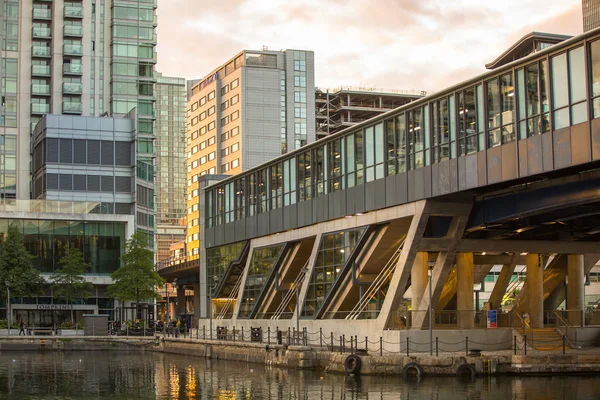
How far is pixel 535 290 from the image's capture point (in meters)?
52.8

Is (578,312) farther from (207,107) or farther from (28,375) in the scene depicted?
(207,107)

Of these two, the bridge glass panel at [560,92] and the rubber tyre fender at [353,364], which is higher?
the bridge glass panel at [560,92]

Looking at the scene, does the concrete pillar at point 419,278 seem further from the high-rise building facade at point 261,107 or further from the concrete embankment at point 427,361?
the high-rise building facade at point 261,107

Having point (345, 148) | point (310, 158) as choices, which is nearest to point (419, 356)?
point (345, 148)

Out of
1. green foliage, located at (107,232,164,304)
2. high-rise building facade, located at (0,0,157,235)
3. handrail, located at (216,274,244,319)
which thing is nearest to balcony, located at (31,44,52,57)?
high-rise building facade, located at (0,0,157,235)

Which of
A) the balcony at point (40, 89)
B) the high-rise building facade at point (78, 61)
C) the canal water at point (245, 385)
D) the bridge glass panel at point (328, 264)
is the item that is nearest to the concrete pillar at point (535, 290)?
the bridge glass panel at point (328, 264)

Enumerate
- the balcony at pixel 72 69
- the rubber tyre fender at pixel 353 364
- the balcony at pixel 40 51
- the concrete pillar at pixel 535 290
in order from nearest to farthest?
the rubber tyre fender at pixel 353 364, the concrete pillar at pixel 535 290, the balcony at pixel 72 69, the balcony at pixel 40 51

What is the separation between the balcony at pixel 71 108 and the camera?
122500 millimetres

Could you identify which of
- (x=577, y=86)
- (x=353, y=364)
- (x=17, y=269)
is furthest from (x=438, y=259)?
(x=17, y=269)

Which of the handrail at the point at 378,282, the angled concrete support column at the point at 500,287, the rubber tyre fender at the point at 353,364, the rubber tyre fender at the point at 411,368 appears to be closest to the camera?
the rubber tyre fender at the point at 411,368

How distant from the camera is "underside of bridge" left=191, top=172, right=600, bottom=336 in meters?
45.0

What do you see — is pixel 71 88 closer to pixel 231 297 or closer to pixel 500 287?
pixel 231 297

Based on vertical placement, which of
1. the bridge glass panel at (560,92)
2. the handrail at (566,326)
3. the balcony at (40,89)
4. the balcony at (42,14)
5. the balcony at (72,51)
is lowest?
the handrail at (566,326)

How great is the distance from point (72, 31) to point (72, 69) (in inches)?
199
